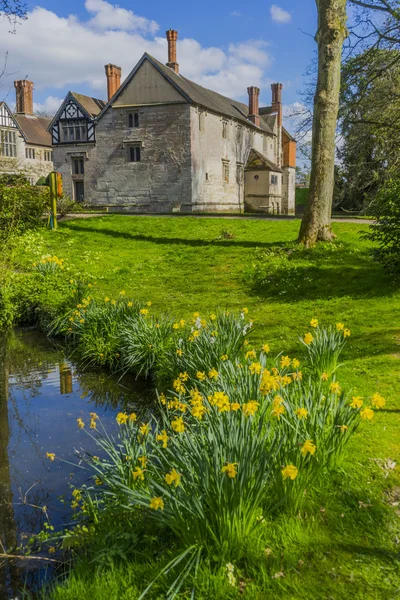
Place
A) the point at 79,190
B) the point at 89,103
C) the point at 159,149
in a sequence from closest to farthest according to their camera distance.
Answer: the point at 159,149, the point at 79,190, the point at 89,103

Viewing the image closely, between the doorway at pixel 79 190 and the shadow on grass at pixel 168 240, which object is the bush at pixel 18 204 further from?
the doorway at pixel 79 190

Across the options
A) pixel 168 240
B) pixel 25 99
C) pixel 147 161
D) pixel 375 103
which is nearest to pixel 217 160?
pixel 147 161

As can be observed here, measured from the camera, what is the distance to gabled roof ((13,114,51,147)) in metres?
56.9

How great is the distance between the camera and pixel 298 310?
10094 millimetres

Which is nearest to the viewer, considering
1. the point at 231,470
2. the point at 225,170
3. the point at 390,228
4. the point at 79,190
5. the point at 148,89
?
the point at 231,470

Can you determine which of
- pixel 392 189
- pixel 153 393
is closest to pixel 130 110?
pixel 392 189

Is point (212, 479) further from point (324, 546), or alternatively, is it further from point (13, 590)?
point (13, 590)

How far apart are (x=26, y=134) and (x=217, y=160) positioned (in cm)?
2589

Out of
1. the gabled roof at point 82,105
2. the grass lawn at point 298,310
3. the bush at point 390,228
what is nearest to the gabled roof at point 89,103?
the gabled roof at point 82,105

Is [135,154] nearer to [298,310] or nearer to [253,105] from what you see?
[253,105]

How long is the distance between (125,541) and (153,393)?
13.0 feet

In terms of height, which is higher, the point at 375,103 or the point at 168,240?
the point at 375,103

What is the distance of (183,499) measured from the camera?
3.33m

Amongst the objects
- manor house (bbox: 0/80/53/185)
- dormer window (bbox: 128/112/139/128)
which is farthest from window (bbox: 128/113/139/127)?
manor house (bbox: 0/80/53/185)
